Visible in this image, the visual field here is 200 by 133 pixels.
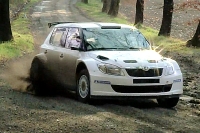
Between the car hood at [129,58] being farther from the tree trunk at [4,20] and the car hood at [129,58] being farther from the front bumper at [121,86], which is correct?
the tree trunk at [4,20]

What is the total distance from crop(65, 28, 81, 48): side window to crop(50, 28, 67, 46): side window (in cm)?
28

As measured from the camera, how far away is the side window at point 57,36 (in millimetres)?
11145

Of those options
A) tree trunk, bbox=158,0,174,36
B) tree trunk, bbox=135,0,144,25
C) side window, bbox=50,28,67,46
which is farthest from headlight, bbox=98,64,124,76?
tree trunk, bbox=135,0,144,25

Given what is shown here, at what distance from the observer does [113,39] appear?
34.1ft

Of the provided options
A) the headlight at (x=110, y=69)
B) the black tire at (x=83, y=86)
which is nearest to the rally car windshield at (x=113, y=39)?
the black tire at (x=83, y=86)

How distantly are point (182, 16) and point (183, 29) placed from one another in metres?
12.0

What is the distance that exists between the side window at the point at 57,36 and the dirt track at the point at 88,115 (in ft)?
4.65

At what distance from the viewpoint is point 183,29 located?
4169 cm

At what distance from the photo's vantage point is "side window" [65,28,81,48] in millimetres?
10373

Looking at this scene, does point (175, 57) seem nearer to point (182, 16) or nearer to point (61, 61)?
point (61, 61)

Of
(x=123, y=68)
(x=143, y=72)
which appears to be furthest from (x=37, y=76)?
(x=143, y=72)

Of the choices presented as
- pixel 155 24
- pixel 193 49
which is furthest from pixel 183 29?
pixel 193 49

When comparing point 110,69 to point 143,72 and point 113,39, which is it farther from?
point 113,39

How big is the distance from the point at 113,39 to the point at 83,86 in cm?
145
